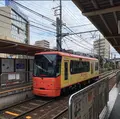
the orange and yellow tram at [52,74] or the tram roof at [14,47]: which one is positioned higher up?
the tram roof at [14,47]

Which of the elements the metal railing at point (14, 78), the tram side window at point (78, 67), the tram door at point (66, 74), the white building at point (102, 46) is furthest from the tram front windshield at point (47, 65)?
the white building at point (102, 46)

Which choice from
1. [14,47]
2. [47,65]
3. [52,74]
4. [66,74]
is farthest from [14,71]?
[52,74]

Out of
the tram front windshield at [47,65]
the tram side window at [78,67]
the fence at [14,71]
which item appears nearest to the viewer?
the tram front windshield at [47,65]

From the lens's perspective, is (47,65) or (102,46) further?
(102,46)

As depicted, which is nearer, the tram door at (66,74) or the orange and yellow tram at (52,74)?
the orange and yellow tram at (52,74)

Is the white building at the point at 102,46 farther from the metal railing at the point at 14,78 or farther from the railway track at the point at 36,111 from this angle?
the railway track at the point at 36,111

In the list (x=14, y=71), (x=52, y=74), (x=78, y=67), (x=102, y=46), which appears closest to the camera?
(x=52, y=74)

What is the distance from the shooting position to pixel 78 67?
16.5 meters

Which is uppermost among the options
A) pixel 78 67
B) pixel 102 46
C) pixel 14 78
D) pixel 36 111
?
pixel 102 46

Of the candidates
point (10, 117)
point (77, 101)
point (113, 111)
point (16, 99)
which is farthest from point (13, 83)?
point (77, 101)

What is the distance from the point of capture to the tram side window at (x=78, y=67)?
1500 centimetres

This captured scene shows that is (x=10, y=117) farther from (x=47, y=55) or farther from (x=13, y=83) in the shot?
(x=13, y=83)

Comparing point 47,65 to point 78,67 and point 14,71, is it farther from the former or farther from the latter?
point 14,71

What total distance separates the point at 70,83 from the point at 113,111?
630 centimetres
